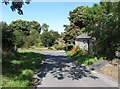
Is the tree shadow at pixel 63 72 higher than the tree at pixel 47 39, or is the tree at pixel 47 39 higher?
the tree at pixel 47 39

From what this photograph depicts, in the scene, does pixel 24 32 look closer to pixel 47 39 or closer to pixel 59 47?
pixel 47 39

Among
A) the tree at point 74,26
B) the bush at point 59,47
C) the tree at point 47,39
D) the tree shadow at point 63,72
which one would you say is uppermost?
the tree at point 74,26

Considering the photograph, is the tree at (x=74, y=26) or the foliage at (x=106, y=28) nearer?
the foliage at (x=106, y=28)

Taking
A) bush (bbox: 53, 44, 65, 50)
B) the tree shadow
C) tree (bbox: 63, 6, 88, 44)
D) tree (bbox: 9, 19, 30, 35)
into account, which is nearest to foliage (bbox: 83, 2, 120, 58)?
the tree shadow

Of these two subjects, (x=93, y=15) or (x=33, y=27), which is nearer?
(x=93, y=15)

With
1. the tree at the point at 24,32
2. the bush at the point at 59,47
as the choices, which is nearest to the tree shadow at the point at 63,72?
the tree at the point at 24,32

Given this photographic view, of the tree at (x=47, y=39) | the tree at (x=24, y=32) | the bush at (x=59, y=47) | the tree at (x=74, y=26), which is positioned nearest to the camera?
the tree at (x=24, y=32)

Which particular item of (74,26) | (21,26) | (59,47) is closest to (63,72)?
(74,26)

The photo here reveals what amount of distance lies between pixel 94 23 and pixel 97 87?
4.07 metres

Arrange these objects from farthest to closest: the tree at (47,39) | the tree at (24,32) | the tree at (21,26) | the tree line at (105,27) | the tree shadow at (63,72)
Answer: the tree at (21,26) < the tree at (47,39) < the tree at (24,32) < the tree shadow at (63,72) < the tree line at (105,27)

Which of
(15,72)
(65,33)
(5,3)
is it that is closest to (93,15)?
(15,72)

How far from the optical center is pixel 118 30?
14.4m

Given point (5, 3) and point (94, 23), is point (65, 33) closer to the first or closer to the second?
point (5, 3)

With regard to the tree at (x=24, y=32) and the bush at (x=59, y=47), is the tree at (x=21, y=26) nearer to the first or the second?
the tree at (x=24, y=32)
